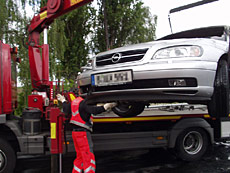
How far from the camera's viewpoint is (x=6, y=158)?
11.8ft

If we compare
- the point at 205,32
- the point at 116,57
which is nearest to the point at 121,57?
the point at 116,57

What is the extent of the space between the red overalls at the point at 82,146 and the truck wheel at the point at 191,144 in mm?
1881

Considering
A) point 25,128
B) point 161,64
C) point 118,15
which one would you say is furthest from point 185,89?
point 118,15

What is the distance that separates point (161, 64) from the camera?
279 centimetres

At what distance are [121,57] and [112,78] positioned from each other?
1.11 ft

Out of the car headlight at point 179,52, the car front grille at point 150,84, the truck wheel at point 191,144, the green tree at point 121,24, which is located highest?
the green tree at point 121,24

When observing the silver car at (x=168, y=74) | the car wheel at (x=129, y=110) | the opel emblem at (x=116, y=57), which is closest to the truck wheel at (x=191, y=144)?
the car wheel at (x=129, y=110)

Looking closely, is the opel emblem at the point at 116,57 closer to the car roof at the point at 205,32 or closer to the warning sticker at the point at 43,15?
the car roof at the point at 205,32

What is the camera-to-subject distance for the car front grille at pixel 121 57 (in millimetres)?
2976

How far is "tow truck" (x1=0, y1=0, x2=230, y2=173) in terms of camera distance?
3625 millimetres

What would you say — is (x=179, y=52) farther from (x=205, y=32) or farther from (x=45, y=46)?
(x=45, y=46)

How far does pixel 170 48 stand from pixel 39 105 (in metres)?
2.93

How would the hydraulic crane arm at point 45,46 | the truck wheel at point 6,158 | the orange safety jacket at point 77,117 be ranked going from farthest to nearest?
the hydraulic crane arm at point 45,46 → the truck wheel at point 6,158 → the orange safety jacket at point 77,117

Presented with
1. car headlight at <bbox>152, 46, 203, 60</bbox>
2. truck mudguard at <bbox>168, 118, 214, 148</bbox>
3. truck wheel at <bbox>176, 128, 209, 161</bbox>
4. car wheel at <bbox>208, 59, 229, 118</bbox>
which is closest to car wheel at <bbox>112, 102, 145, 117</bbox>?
truck mudguard at <bbox>168, 118, 214, 148</bbox>
